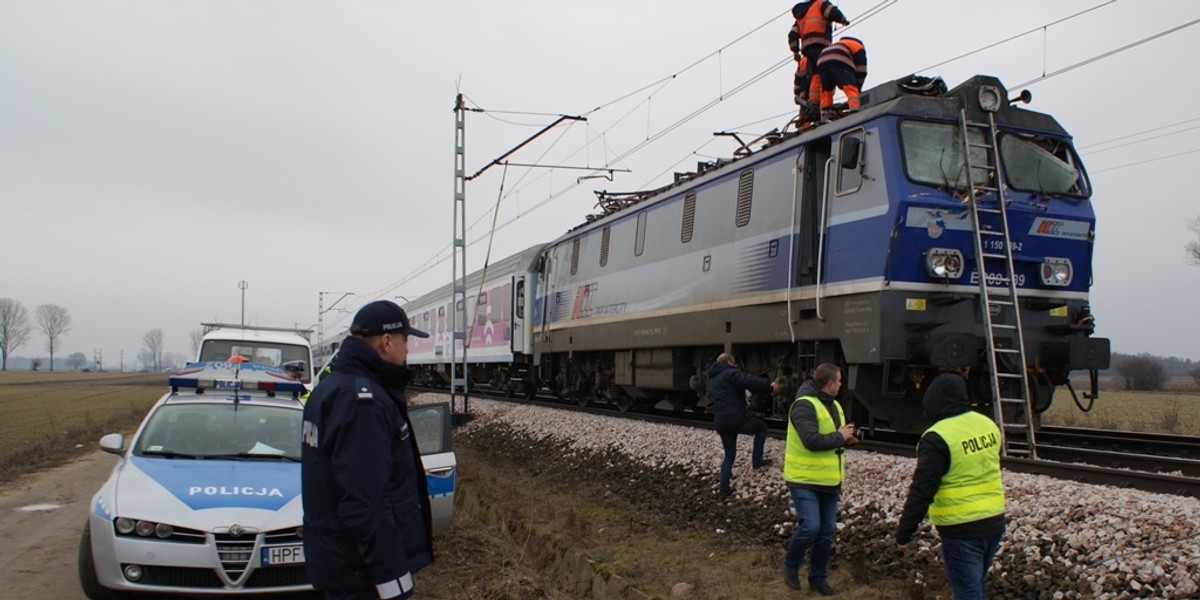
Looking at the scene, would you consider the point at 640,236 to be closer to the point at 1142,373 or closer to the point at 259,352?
the point at 259,352

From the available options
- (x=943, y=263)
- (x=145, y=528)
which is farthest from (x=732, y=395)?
(x=145, y=528)

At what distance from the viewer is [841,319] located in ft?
31.7

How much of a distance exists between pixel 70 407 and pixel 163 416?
114 ft

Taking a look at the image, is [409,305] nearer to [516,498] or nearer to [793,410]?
[516,498]

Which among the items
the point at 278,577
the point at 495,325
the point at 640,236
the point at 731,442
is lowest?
the point at 278,577

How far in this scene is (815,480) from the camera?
6.49m

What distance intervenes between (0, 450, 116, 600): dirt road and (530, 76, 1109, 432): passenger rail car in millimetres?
7332

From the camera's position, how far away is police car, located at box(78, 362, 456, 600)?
19.5ft

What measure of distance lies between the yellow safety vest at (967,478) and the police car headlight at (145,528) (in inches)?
190

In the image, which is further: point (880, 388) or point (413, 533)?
point (880, 388)

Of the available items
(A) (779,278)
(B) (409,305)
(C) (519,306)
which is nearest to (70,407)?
(B) (409,305)

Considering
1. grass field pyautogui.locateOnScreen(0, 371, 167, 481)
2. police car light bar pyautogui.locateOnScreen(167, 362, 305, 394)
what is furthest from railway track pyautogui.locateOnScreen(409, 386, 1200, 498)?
grass field pyautogui.locateOnScreen(0, 371, 167, 481)

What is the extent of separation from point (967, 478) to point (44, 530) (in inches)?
345

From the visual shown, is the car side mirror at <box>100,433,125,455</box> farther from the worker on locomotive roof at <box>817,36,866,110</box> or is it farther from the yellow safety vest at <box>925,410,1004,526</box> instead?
the worker on locomotive roof at <box>817,36,866,110</box>
